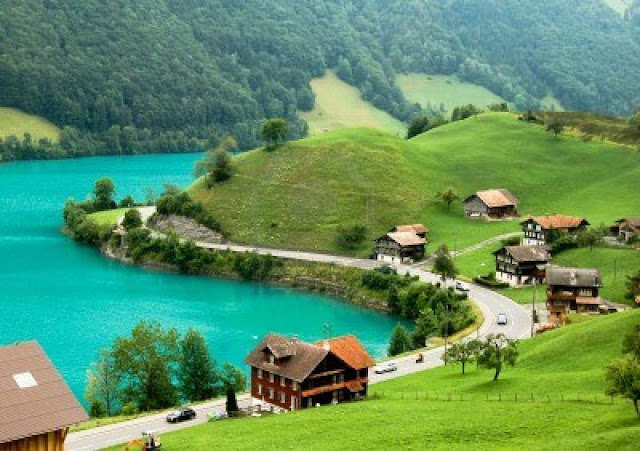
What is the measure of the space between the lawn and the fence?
4831 cm

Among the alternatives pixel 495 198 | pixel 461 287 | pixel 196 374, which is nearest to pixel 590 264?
pixel 461 287

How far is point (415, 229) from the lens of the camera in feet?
490

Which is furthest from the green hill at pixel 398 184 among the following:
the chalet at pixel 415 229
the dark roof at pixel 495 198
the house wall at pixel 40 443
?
the house wall at pixel 40 443

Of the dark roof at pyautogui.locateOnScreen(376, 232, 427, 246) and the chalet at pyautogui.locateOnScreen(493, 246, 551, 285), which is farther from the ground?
the dark roof at pyautogui.locateOnScreen(376, 232, 427, 246)

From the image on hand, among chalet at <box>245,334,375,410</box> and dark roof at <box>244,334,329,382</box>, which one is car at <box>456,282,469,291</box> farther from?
dark roof at <box>244,334,329,382</box>

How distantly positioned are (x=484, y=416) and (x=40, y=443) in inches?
1113

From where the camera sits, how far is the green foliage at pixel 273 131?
180875mm

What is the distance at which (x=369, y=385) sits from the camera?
80.2m

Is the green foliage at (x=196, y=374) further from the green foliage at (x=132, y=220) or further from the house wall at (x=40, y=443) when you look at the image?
the green foliage at (x=132, y=220)

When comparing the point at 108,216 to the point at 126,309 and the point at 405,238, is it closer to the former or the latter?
the point at 126,309

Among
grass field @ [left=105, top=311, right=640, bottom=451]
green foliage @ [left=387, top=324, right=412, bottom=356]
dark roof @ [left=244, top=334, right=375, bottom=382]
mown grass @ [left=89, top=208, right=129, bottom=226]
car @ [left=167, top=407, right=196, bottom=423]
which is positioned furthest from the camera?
mown grass @ [left=89, top=208, right=129, bottom=226]

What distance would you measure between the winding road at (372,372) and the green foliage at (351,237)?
3.63 m

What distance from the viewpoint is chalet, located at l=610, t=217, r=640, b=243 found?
134 meters

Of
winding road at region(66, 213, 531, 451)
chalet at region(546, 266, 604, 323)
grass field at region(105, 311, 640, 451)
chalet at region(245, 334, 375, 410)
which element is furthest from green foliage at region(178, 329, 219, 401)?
chalet at region(546, 266, 604, 323)
